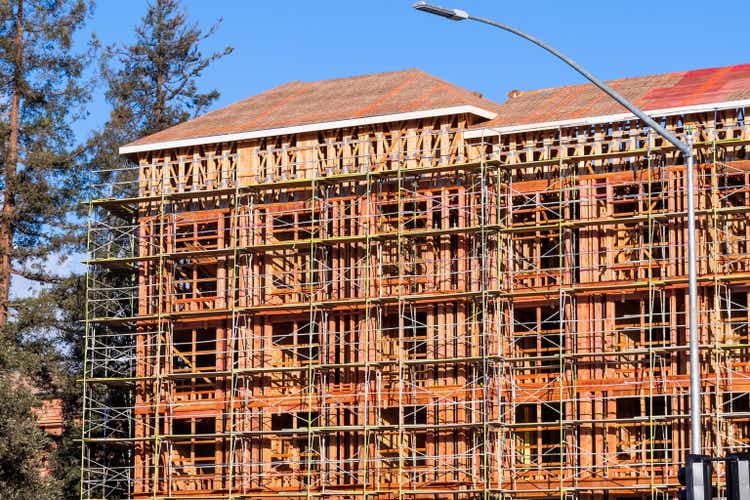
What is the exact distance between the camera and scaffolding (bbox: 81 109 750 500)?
4075 centimetres

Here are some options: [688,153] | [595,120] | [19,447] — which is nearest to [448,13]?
[688,153]

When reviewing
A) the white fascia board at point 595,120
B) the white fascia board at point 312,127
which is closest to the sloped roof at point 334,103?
the white fascia board at point 312,127

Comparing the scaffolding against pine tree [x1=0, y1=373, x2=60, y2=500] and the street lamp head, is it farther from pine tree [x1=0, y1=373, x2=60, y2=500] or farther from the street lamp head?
the street lamp head

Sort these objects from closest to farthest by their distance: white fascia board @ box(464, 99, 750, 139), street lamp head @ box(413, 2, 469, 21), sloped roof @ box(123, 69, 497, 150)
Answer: street lamp head @ box(413, 2, 469, 21) < white fascia board @ box(464, 99, 750, 139) < sloped roof @ box(123, 69, 497, 150)

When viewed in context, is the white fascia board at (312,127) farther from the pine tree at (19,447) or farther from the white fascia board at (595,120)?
the pine tree at (19,447)

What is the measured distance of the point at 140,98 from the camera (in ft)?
222

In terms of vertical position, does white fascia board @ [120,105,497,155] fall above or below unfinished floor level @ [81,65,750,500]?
above

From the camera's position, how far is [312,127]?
4609 cm

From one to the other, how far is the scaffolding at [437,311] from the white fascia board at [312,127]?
533 mm

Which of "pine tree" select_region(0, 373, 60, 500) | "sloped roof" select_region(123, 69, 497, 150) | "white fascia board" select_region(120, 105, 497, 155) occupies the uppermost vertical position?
"sloped roof" select_region(123, 69, 497, 150)

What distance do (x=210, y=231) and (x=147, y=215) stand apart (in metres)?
3.30

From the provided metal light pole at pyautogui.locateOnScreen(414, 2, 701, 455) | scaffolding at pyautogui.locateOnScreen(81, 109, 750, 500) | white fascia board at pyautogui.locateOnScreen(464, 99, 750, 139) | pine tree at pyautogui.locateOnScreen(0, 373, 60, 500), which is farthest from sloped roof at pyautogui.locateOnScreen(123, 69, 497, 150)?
metal light pole at pyautogui.locateOnScreen(414, 2, 701, 455)

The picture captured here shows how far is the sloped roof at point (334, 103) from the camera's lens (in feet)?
150

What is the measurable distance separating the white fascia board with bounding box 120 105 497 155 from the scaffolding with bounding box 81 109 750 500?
533 mm
